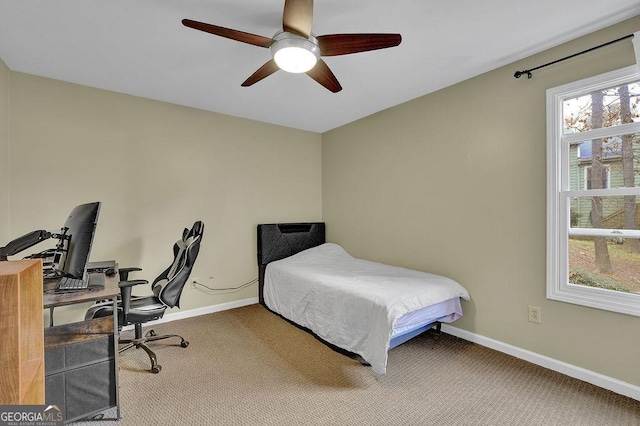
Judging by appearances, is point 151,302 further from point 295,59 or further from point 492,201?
point 492,201

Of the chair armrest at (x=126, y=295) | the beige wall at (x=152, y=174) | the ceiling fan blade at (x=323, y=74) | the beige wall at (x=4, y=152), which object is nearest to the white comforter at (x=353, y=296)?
the beige wall at (x=152, y=174)

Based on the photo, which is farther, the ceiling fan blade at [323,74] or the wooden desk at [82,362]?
the ceiling fan blade at [323,74]

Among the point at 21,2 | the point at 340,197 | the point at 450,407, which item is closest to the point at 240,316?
the point at 340,197

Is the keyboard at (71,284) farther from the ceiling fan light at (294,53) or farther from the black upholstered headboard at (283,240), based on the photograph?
the black upholstered headboard at (283,240)

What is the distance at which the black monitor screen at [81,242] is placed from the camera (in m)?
1.66

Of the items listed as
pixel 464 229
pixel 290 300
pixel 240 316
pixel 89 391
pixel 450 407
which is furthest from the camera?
pixel 240 316

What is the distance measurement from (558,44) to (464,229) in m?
1.57

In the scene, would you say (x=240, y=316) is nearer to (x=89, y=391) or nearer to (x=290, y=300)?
(x=290, y=300)

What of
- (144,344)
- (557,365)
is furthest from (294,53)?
(557,365)

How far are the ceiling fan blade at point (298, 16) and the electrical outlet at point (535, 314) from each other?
2.56m

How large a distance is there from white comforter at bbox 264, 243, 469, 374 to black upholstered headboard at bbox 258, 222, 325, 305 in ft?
0.55

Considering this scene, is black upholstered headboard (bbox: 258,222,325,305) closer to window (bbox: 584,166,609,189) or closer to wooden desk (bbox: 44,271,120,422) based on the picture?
wooden desk (bbox: 44,271,120,422)

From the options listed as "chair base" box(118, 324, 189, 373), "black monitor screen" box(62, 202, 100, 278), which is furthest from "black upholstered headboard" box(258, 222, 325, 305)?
"black monitor screen" box(62, 202, 100, 278)

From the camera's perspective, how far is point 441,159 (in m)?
2.90
